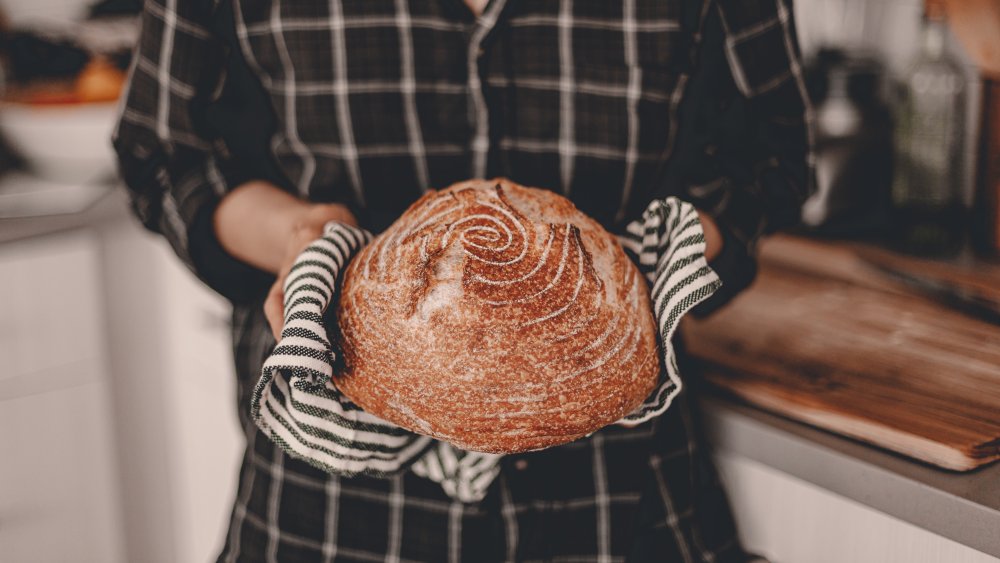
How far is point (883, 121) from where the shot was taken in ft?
4.17

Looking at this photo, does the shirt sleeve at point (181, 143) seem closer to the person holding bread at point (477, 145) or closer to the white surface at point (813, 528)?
the person holding bread at point (477, 145)

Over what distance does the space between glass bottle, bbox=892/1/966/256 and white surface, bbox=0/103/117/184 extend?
1258 millimetres

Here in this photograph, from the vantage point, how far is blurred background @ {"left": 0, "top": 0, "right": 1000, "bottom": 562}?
78cm

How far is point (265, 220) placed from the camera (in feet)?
2.51

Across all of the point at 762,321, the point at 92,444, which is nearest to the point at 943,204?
the point at 762,321

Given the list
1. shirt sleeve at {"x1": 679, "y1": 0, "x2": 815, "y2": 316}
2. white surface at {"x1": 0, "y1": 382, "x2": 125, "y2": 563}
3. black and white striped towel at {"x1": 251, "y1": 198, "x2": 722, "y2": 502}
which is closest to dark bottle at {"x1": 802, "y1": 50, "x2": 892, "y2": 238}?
shirt sleeve at {"x1": 679, "y1": 0, "x2": 815, "y2": 316}

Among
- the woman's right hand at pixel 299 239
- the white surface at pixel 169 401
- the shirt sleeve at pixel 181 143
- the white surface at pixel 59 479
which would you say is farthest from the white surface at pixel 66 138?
the woman's right hand at pixel 299 239

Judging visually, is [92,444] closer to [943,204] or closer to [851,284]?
[851,284]

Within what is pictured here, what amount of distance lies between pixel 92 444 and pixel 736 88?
4.03 feet

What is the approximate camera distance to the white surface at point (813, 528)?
2.44 ft

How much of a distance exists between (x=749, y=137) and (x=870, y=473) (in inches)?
12.2

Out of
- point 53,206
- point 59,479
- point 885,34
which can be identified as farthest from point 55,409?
point 885,34

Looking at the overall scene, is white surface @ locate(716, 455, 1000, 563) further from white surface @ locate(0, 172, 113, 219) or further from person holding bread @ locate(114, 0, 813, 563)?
white surface @ locate(0, 172, 113, 219)

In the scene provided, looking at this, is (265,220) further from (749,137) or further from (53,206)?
(53,206)
